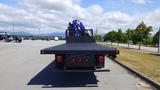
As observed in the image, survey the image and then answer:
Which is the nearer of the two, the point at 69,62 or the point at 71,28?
the point at 69,62

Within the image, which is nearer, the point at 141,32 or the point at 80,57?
the point at 80,57

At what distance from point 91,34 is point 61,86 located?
9669 millimetres

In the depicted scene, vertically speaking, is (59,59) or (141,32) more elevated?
(141,32)

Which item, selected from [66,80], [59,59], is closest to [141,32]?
[66,80]

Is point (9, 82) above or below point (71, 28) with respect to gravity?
below

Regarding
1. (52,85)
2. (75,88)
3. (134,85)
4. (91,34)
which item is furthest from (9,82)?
(91,34)

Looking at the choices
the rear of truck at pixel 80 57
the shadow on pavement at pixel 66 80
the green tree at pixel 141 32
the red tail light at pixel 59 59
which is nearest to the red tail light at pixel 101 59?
the rear of truck at pixel 80 57

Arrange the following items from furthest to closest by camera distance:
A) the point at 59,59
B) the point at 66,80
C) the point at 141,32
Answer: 1. the point at 141,32
2. the point at 66,80
3. the point at 59,59

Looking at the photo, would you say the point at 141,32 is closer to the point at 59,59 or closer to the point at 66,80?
the point at 66,80

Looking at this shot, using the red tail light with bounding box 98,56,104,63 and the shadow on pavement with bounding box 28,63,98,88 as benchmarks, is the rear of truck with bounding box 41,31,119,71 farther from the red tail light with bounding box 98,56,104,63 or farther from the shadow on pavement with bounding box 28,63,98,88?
the shadow on pavement with bounding box 28,63,98,88

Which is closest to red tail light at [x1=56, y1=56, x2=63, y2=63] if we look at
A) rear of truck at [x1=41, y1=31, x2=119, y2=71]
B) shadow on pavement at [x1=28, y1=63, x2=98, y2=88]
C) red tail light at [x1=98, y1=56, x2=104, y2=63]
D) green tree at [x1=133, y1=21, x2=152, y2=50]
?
rear of truck at [x1=41, y1=31, x2=119, y2=71]

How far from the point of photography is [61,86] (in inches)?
474

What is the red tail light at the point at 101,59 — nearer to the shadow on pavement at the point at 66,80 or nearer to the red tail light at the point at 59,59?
the shadow on pavement at the point at 66,80

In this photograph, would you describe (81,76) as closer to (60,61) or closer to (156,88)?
(60,61)
